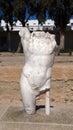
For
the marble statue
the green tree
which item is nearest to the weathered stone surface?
the marble statue

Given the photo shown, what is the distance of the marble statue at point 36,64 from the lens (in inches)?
183

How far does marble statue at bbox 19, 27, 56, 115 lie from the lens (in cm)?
466

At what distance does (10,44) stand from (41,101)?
2967 centimetres

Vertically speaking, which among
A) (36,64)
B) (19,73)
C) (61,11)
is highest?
(36,64)

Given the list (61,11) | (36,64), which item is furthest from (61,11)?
(36,64)

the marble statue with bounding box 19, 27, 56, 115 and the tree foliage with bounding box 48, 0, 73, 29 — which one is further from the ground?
the marble statue with bounding box 19, 27, 56, 115

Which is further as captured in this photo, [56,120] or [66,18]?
[66,18]

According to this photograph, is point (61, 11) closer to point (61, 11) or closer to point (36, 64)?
point (61, 11)

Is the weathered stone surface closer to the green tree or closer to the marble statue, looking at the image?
the marble statue

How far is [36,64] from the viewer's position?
4.69 metres

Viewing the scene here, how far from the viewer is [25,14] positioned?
2884cm

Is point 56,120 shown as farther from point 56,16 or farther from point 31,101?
Result: point 56,16

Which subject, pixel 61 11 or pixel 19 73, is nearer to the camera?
pixel 19 73

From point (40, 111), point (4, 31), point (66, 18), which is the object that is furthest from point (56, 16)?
point (40, 111)
